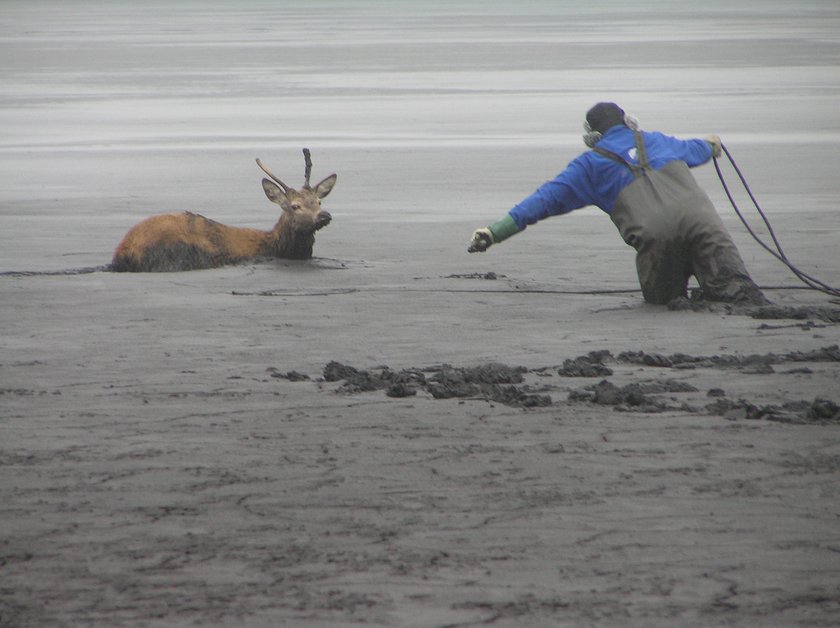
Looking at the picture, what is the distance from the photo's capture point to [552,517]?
609cm

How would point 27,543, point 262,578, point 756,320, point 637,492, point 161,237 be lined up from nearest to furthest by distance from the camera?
point 262,578 → point 27,543 → point 637,492 → point 756,320 → point 161,237

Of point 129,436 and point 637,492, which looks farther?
point 129,436

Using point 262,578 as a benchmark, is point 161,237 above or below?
above

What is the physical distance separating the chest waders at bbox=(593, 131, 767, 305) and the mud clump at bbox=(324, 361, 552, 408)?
2.37m

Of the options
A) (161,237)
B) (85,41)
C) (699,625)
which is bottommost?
(699,625)

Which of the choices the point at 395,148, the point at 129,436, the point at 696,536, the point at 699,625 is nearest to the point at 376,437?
the point at 129,436

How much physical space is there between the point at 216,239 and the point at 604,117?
341cm

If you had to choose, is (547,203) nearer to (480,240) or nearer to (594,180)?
(594,180)

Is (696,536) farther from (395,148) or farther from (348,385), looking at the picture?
(395,148)

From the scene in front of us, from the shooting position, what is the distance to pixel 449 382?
8297 millimetres

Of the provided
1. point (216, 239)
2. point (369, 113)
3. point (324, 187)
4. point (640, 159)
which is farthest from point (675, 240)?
point (369, 113)

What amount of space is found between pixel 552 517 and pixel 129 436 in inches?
83.4

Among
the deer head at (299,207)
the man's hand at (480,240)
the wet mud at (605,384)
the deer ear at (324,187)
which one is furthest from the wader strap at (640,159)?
the deer ear at (324,187)

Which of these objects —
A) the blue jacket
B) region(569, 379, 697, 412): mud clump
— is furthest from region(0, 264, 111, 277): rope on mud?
region(569, 379, 697, 412): mud clump
